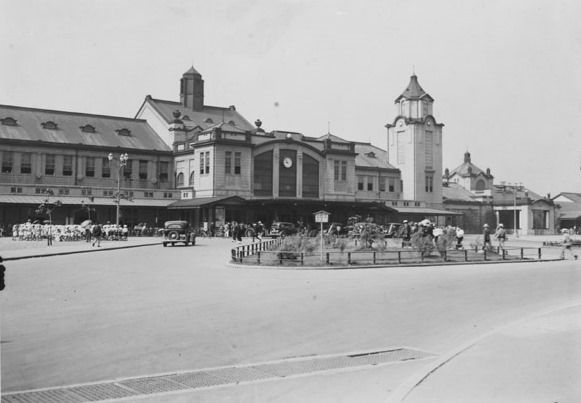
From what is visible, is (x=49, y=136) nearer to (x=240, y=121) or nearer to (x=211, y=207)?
(x=211, y=207)

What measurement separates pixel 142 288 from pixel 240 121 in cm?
6432

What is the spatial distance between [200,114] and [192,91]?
10.6ft

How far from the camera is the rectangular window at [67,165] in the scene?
58.3 m

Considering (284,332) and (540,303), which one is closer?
(284,332)

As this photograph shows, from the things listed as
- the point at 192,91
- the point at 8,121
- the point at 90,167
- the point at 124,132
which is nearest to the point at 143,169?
the point at 124,132

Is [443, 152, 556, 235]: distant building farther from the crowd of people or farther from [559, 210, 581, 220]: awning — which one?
the crowd of people

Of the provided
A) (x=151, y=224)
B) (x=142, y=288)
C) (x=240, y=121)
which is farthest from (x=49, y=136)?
(x=142, y=288)

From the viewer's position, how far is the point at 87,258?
2594cm

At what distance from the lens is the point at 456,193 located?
92.7 metres

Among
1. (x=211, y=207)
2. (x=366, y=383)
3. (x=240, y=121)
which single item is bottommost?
(x=366, y=383)

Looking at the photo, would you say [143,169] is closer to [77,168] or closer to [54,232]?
[77,168]

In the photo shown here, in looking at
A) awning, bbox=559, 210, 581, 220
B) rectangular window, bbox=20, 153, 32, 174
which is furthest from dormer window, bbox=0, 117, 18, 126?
awning, bbox=559, 210, 581, 220

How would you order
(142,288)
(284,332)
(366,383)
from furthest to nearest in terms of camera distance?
(142,288) < (284,332) < (366,383)

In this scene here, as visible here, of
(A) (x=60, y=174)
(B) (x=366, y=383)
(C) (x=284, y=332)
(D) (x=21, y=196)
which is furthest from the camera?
(A) (x=60, y=174)
